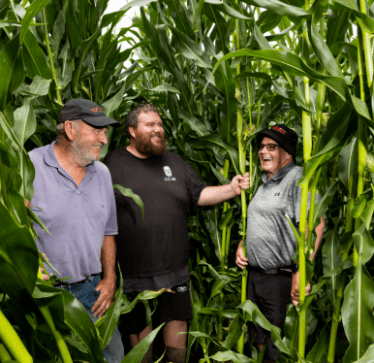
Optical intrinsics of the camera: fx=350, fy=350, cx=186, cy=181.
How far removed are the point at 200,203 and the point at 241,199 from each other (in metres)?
0.26

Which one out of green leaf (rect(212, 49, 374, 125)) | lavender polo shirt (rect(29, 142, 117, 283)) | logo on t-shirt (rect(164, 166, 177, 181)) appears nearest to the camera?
green leaf (rect(212, 49, 374, 125))

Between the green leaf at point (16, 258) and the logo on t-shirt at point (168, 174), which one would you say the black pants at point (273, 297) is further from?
the green leaf at point (16, 258)

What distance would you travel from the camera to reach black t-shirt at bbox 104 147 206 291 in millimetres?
1965

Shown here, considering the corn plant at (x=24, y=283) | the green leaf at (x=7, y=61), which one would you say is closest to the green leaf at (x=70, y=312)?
the corn plant at (x=24, y=283)

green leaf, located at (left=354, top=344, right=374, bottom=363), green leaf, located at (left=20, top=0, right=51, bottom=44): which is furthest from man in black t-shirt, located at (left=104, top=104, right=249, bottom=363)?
green leaf, located at (left=20, top=0, right=51, bottom=44)

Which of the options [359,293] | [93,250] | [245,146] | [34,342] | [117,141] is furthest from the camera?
[117,141]

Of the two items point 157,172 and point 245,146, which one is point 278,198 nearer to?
point 245,146

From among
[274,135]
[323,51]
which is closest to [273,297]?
[274,135]

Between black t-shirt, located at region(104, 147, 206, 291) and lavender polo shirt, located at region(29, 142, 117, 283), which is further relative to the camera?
black t-shirt, located at region(104, 147, 206, 291)

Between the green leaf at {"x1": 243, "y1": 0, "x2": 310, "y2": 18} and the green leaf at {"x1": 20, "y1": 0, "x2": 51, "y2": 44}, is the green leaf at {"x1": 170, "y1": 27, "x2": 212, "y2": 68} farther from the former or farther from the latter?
the green leaf at {"x1": 20, "y1": 0, "x2": 51, "y2": 44}

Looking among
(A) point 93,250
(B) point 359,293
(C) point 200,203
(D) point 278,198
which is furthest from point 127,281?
(B) point 359,293

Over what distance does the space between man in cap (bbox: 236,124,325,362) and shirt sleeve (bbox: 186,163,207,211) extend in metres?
0.33

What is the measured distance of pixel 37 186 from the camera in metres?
1.47

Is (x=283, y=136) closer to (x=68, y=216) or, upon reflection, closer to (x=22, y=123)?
(x=68, y=216)
